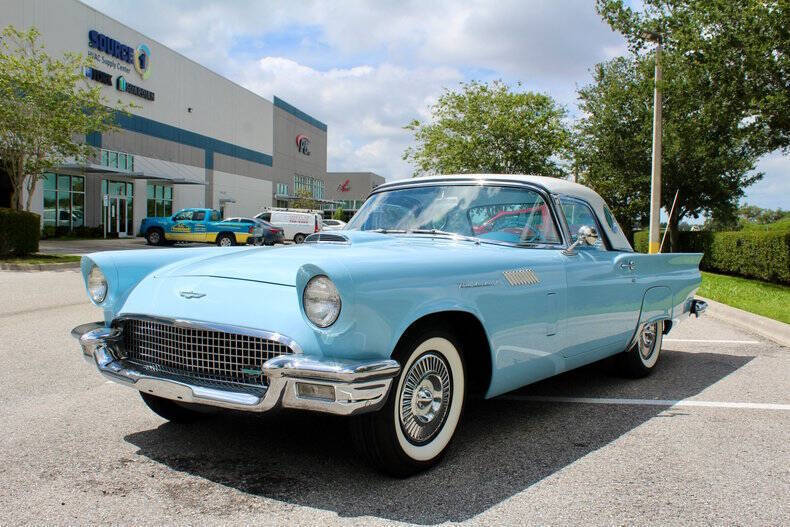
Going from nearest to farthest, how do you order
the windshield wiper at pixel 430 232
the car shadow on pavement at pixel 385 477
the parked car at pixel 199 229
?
the car shadow on pavement at pixel 385 477, the windshield wiper at pixel 430 232, the parked car at pixel 199 229

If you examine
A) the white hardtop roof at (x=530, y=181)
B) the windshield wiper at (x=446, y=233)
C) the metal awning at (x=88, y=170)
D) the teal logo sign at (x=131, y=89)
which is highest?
the teal logo sign at (x=131, y=89)

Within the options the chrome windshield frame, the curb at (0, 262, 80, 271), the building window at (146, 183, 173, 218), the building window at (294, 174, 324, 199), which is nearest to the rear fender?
the chrome windshield frame

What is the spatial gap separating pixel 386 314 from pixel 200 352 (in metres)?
0.96

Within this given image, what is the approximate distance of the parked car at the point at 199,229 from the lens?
2905 centimetres

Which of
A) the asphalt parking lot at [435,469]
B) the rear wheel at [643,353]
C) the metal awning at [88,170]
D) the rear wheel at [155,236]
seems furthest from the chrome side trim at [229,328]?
the metal awning at [88,170]

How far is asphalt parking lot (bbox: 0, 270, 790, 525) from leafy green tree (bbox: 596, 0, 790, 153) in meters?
10.1

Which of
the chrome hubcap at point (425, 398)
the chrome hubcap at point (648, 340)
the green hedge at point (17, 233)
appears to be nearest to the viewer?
the chrome hubcap at point (425, 398)

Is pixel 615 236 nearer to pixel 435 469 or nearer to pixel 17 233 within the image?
pixel 435 469

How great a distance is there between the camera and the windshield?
446 cm

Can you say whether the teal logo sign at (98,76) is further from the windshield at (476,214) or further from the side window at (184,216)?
the windshield at (476,214)

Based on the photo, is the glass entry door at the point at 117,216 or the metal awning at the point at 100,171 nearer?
the metal awning at the point at 100,171

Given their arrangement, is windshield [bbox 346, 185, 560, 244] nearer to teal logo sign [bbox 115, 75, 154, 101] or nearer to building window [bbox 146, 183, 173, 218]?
teal logo sign [bbox 115, 75, 154, 101]

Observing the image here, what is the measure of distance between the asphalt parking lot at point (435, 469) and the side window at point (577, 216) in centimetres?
124

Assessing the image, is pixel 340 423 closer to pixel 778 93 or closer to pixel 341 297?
pixel 341 297
